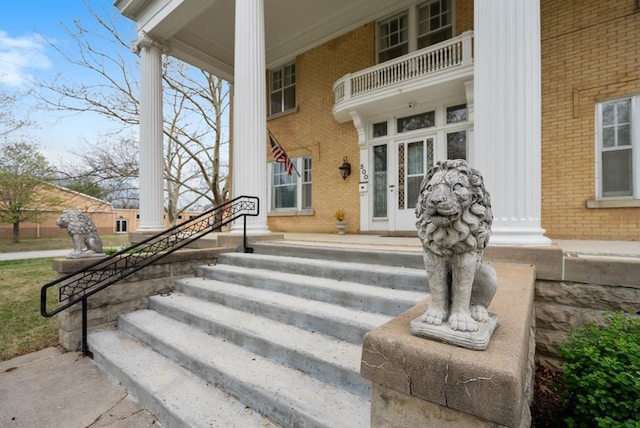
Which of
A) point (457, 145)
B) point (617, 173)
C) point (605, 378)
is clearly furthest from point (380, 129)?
point (605, 378)

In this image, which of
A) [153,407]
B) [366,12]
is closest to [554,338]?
[153,407]

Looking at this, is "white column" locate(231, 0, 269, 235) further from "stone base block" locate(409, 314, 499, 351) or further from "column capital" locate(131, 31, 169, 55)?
"stone base block" locate(409, 314, 499, 351)

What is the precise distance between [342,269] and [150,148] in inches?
269

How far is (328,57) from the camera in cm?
909

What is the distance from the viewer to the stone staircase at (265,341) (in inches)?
85.0

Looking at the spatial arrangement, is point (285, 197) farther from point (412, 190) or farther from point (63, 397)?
point (63, 397)

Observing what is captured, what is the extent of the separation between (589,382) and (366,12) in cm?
887

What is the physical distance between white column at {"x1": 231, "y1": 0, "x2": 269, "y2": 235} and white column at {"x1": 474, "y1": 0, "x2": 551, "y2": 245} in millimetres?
3657

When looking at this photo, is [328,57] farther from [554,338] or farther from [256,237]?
[554,338]

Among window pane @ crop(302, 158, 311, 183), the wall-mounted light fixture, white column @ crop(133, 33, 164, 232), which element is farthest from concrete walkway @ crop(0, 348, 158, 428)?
window pane @ crop(302, 158, 311, 183)

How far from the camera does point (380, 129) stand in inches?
324

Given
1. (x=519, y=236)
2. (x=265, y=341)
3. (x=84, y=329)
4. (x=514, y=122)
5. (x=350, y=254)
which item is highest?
(x=514, y=122)

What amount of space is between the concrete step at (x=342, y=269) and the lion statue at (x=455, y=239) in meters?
1.51

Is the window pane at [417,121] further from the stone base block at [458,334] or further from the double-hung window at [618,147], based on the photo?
the stone base block at [458,334]
